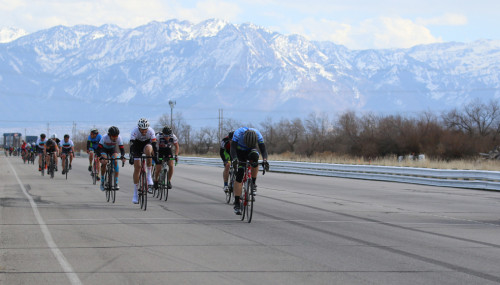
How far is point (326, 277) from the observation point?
6.92 metres

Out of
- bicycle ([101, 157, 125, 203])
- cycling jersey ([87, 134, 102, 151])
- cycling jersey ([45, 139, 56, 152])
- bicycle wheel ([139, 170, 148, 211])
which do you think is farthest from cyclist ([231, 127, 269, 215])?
cycling jersey ([45, 139, 56, 152])

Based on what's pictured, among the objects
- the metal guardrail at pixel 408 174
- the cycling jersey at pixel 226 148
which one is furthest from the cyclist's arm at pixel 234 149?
the metal guardrail at pixel 408 174

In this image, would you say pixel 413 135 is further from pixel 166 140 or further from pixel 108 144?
pixel 108 144

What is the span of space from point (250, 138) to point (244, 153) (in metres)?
0.54

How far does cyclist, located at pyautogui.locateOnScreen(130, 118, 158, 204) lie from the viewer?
44.5 feet

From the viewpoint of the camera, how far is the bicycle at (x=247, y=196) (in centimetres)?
1129

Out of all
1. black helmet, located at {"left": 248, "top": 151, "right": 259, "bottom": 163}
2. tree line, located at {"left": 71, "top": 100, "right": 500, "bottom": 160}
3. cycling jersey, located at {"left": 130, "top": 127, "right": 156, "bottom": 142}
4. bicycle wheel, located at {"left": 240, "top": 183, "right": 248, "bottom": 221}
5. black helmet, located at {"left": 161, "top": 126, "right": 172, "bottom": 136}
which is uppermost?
tree line, located at {"left": 71, "top": 100, "right": 500, "bottom": 160}

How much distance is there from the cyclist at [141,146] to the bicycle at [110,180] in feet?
4.70

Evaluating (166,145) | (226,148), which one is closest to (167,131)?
(166,145)

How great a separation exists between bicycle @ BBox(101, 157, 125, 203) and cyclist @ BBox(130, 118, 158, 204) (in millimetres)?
1434

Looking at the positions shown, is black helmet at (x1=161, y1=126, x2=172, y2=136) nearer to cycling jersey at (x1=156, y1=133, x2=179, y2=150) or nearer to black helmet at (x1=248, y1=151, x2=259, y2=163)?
cycling jersey at (x1=156, y1=133, x2=179, y2=150)

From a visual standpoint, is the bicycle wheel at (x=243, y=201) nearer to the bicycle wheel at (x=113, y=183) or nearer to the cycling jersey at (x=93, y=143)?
the bicycle wheel at (x=113, y=183)

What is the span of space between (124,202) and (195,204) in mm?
1696

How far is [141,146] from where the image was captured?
13.9 meters
